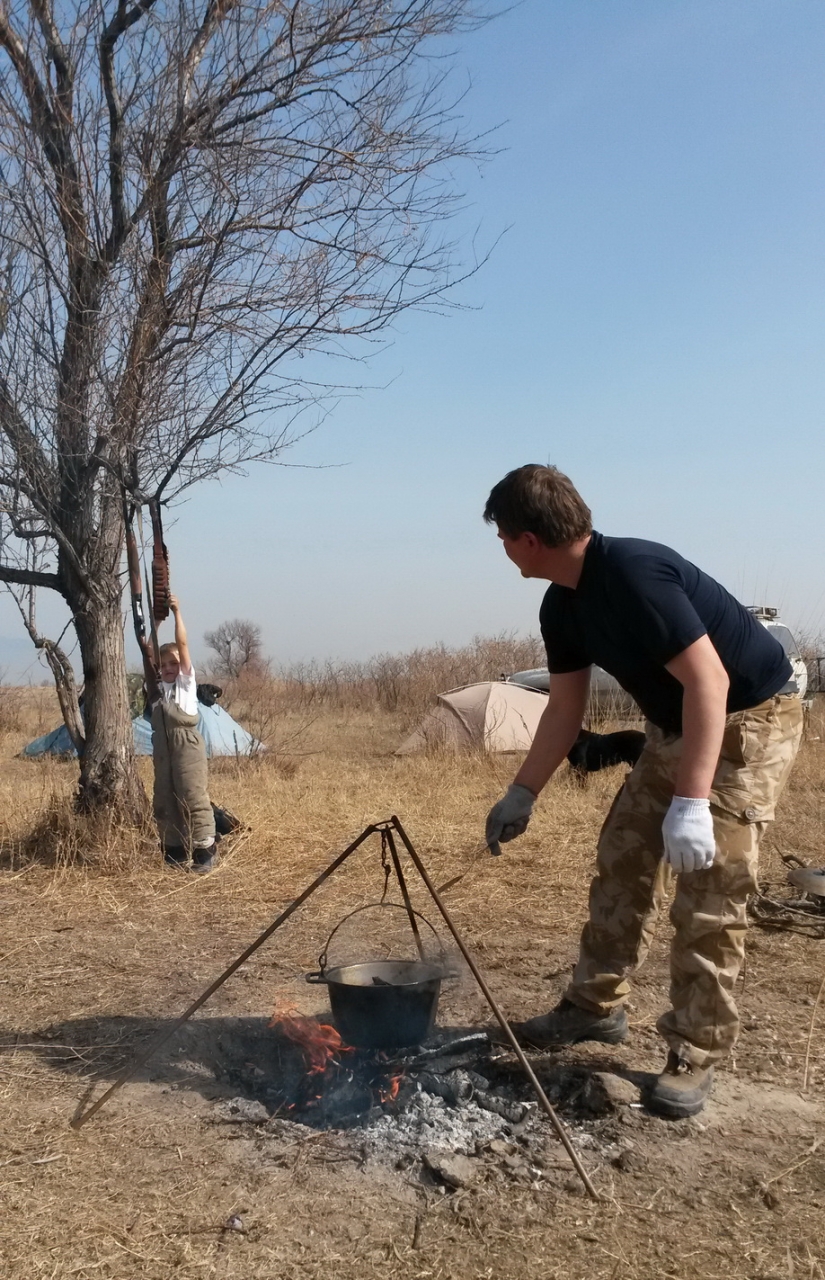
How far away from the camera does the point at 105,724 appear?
6395mm

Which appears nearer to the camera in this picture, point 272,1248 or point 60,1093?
point 272,1248

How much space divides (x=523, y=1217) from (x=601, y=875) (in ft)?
3.68

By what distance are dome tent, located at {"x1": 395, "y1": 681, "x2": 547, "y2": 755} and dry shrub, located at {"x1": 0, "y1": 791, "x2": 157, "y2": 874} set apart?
605 centimetres

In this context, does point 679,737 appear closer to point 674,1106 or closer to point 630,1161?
point 674,1106

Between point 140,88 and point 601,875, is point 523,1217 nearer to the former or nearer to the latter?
point 601,875

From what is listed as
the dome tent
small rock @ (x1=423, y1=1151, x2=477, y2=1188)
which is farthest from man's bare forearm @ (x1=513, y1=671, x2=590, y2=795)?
the dome tent

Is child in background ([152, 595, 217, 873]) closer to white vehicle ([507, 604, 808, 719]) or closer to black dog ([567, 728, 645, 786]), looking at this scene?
black dog ([567, 728, 645, 786])

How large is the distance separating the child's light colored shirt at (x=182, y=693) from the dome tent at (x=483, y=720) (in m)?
5.83

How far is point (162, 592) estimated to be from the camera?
5863 millimetres

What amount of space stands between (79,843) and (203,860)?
74 centimetres

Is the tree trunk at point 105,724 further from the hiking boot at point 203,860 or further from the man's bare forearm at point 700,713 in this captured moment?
the man's bare forearm at point 700,713

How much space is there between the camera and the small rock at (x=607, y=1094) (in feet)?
9.82

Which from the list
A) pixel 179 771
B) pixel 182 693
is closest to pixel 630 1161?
pixel 179 771

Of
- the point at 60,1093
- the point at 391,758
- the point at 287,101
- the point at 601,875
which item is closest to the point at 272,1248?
the point at 60,1093
